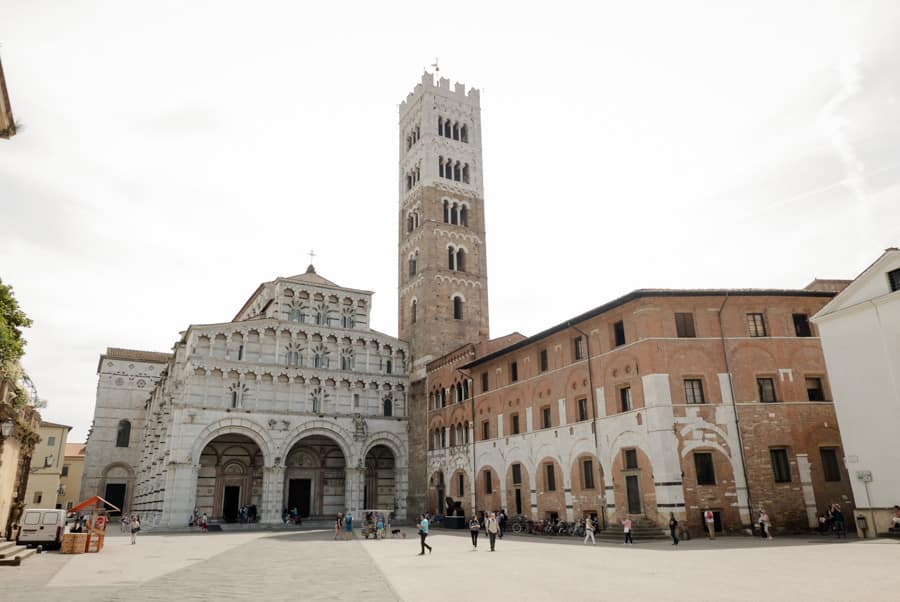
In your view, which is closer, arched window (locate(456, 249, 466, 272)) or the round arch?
the round arch

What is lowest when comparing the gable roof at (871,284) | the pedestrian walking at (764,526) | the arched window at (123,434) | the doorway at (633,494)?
the pedestrian walking at (764,526)

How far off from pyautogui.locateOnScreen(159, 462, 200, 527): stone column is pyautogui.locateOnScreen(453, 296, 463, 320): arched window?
2242cm

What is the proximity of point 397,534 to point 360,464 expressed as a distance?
11.5 metres

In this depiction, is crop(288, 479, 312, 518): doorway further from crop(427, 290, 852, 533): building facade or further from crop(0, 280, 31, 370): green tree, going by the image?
crop(0, 280, 31, 370): green tree

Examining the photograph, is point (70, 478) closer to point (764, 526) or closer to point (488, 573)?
point (488, 573)

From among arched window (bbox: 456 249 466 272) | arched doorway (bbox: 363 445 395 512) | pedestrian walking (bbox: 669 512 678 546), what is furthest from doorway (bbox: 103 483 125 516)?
pedestrian walking (bbox: 669 512 678 546)

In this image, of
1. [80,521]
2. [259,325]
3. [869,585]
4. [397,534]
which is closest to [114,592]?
[869,585]

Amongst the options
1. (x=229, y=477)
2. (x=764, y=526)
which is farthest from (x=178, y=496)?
(x=764, y=526)

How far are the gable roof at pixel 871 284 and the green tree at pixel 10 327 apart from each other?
98.2 feet

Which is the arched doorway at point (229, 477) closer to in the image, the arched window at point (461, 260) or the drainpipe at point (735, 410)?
the arched window at point (461, 260)

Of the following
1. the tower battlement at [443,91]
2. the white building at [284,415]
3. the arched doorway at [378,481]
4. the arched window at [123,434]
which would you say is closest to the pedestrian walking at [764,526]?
the white building at [284,415]

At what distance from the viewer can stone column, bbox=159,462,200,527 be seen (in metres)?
37.6

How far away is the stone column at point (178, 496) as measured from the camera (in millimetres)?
37594

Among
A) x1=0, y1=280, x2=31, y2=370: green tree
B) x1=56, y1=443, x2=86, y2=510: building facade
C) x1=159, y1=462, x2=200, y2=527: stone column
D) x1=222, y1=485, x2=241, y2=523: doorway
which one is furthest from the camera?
x1=56, y1=443, x2=86, y2=510: building facade
